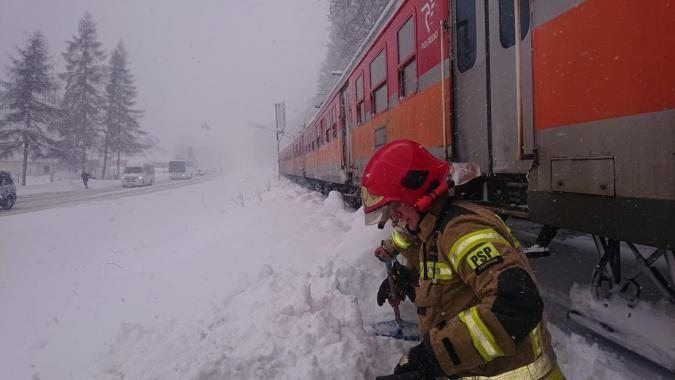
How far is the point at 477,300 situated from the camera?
1.84 meters

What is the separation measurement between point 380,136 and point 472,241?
5232 millimetres

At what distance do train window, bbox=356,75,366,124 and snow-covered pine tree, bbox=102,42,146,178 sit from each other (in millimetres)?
43302

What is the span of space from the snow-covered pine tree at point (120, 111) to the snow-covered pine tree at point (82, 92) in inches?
55.8

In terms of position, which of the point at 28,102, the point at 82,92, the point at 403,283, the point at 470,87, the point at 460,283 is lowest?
the point at 403,283

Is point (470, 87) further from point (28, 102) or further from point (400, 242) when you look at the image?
point (28, 102)

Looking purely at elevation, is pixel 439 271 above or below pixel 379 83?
below

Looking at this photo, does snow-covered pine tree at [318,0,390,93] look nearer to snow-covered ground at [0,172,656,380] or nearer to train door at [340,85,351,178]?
train door at [340,85,351,178]

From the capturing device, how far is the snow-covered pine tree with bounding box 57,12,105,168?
4003 centimetres

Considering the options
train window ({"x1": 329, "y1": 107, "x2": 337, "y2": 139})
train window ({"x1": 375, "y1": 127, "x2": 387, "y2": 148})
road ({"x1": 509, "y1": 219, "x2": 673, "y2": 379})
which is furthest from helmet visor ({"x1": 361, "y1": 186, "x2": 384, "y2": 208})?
train window ({"x1": 329, "y1": 107, "x2": 337, "y2": 139})

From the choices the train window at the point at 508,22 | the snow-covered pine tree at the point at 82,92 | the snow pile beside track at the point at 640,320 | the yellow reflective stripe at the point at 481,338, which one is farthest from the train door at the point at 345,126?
the snow-covered pine tree at the point at 82,92

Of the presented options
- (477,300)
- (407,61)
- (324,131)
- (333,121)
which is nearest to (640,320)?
(477,300)

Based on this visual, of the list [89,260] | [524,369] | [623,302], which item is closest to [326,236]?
[623,302]

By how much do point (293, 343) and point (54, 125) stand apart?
1698 inches

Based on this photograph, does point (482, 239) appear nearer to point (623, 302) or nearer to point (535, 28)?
point (535, 28)
